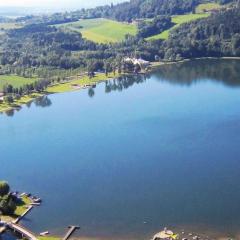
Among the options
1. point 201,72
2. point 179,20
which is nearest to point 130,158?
point 201,72

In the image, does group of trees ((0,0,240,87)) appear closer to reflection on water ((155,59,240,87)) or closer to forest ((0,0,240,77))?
forest ((0,0,240,77))

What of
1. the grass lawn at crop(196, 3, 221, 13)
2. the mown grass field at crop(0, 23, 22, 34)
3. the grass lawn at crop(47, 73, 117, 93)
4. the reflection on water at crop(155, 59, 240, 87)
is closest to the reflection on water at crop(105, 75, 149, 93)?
the grass lawn at crop(47, 73, 117, 93)

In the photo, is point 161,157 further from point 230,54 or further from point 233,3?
point 233,3

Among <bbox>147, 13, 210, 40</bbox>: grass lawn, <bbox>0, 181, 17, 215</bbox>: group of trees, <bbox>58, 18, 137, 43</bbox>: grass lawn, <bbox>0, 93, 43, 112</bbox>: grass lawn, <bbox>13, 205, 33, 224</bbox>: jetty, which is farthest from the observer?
<bbox>58, 18, 137, 43</bbox>: grass lawn

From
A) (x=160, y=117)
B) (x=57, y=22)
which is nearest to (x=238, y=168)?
(x=160, y=117)

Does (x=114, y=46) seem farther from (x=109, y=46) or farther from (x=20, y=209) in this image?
(x=20, y=209)

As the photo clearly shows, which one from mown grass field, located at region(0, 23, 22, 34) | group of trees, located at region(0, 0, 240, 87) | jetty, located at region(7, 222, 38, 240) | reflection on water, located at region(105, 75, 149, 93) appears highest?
mown grass field, located at region(0, 23, 22, 34)
